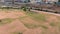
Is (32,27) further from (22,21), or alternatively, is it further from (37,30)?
(22,21)

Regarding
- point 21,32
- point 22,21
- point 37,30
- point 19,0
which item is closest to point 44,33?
point 37,30

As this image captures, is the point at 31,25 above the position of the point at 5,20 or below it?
below

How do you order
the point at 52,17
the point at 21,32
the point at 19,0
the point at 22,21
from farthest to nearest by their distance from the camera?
1. the point at 19,0
2. the point at 52,17
3. the point at 22,21
4. the point at 21,32

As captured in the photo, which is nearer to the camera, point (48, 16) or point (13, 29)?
point (13, 29)

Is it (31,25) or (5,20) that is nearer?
(31,25)

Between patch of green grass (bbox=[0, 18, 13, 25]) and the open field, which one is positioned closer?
the open field

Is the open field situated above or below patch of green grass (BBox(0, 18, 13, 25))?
below

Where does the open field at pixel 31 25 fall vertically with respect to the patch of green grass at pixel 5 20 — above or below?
below

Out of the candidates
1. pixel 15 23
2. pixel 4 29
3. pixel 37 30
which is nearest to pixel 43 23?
pixel 37 30

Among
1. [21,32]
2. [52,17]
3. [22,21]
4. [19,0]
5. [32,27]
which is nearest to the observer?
[21,32]

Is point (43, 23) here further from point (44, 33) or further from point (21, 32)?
point (21, 32)

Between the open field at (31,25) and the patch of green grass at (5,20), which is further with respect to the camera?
the patch of green grass at (5,20)
